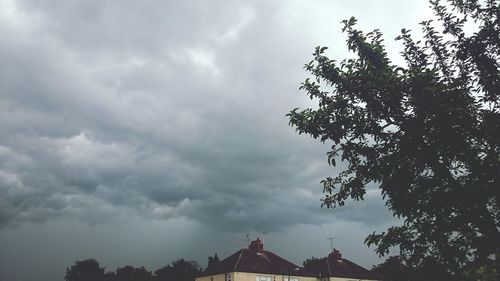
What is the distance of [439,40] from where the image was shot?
14719mm

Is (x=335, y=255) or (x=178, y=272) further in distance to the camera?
(x=178, y=272)

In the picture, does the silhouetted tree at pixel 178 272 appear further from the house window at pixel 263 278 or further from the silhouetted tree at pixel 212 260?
the house window at pixel 263 278

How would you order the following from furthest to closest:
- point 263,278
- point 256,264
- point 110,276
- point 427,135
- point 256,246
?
point 110,276
point 256,246
point 256,264
point 263,278
point 427,135

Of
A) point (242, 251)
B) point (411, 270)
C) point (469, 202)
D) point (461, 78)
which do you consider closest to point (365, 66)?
point (461, 78)

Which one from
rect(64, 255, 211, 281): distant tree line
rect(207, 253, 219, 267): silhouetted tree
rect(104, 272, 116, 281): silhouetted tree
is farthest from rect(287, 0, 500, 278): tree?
rect(104, 272, 116, 281): silhouetted tree

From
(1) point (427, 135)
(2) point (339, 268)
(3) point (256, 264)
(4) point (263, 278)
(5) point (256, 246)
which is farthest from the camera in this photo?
(2) point (339, 268)

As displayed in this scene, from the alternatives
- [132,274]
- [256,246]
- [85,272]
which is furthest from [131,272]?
[256,246]

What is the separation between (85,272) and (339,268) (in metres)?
106

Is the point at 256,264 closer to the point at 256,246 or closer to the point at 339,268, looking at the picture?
the point at 256,246

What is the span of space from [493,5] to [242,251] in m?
52.3

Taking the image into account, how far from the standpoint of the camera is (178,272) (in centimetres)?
12988

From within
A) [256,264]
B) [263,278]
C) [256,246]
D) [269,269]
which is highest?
[256,246]

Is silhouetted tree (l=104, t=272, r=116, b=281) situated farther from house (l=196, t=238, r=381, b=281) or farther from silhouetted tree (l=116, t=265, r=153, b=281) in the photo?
house (l=196, t=238, r=381, b=281)

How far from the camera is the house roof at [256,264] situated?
2226 inches
